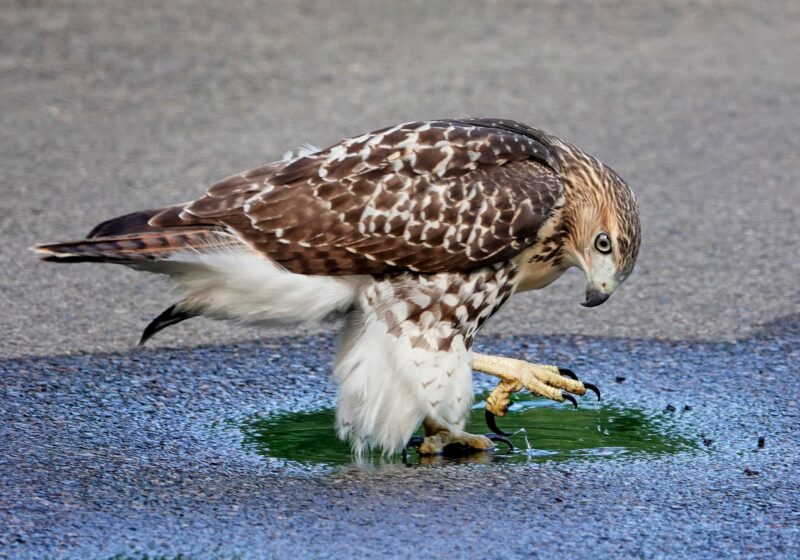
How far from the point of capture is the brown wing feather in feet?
16.9

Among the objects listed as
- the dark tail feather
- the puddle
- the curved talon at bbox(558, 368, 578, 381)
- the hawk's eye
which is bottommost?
the puddle

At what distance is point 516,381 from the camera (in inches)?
217

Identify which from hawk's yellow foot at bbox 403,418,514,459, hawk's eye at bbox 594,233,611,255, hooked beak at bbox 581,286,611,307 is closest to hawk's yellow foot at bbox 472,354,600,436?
hawk's yellow foot at bbox 403,418,514,459

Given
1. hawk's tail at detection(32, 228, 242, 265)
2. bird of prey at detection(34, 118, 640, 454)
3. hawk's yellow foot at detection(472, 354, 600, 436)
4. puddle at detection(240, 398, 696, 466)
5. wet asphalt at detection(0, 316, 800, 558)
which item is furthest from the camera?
hawk's yellow foot at detection(472, 354, 600, 436)

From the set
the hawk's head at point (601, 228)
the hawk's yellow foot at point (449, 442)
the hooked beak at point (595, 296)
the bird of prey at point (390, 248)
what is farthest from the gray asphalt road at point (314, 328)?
the hawk's head at point (601, 228)

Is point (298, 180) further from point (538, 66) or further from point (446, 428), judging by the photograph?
point (538, 66)

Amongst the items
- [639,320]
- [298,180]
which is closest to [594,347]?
[639,320]

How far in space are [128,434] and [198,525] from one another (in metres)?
1.01

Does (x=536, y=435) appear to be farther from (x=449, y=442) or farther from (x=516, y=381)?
(x=449, y=442)

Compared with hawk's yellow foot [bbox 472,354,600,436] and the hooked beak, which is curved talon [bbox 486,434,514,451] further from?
the hooked beak

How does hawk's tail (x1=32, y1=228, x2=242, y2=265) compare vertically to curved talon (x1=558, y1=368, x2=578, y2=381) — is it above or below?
above

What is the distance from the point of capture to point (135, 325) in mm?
6660

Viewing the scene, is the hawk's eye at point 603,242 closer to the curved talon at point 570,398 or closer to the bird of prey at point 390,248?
the bird of prey at point 390,248

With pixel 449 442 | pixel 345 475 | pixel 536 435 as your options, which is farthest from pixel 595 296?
pixel 345 475
